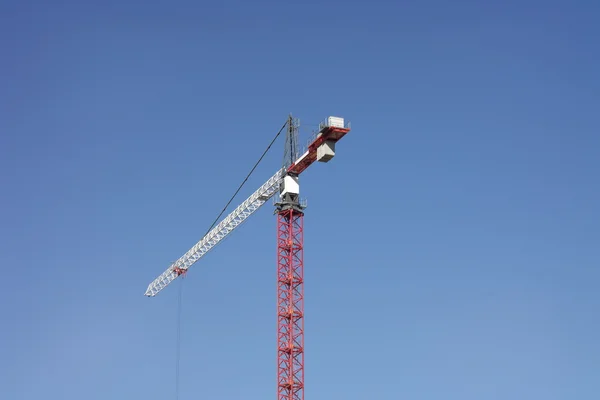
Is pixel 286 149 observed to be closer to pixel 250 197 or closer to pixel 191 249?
pixel 250 197

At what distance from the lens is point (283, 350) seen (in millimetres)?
147750

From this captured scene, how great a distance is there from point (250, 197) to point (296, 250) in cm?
1797

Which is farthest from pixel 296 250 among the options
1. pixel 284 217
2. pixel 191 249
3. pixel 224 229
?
pixel 191 249

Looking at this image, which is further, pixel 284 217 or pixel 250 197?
pixel 250 197

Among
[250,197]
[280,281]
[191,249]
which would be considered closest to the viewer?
[280,281]

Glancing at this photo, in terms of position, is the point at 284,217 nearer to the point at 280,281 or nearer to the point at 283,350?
the point at 280,281

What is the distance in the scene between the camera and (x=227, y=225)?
582ft

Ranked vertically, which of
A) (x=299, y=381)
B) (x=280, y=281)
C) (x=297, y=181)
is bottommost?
(x=299, y=381)

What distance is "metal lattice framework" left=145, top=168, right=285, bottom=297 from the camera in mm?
162125

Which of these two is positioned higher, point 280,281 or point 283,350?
point 280,281

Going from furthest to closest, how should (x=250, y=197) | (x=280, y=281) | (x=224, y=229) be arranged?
(x=224, y=229), (x=250, y=197), (x=280, y=281)

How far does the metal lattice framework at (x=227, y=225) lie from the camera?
162 meters

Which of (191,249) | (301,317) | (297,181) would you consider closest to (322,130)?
(297,181)

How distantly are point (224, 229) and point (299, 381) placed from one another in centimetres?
3997
